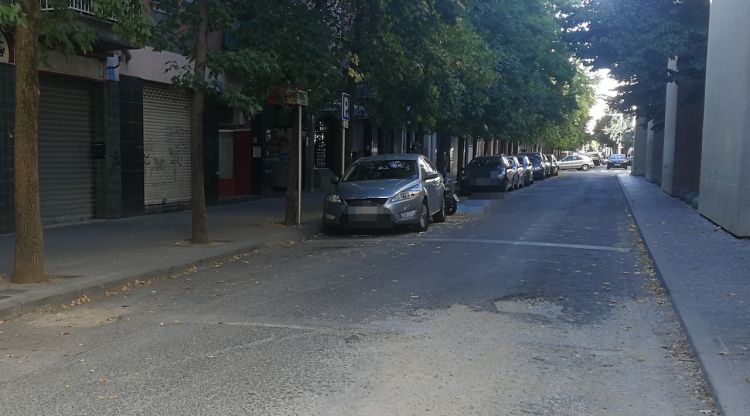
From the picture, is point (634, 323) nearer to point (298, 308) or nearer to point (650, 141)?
point (298, 308)

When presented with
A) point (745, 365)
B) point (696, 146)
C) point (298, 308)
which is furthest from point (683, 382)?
point (696, 146)

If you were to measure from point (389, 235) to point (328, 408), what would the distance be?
358 inches

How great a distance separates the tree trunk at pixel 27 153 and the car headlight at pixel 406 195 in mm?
6776

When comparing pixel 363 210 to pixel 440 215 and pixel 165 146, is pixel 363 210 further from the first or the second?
pixel 165 146

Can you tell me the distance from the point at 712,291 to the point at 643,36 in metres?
11.8

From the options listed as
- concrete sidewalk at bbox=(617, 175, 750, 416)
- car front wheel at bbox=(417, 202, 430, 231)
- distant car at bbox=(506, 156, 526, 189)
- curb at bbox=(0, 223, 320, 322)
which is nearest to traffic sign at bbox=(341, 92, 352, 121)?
car front wheel at bbox=(417, 202, 430, 231)

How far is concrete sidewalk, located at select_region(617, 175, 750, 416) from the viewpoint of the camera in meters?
4.81

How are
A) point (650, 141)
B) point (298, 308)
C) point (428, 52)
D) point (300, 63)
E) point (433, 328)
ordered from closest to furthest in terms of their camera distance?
point (433, 328)
point (298, 308)
point (300, 63)
point (428, 52)
point (650, 141)

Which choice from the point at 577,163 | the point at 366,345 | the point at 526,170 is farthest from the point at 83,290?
the point at 577,163

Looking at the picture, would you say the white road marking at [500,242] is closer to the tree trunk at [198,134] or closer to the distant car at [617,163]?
the tree trunk at [198,134]

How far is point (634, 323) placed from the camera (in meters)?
6.66

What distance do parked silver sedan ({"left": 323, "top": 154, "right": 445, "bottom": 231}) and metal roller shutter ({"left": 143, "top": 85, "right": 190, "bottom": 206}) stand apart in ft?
15.7

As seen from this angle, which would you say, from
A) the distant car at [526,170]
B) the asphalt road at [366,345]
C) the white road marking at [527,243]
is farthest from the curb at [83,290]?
the distant car at [526,170]

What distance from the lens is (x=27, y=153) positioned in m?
7.48
